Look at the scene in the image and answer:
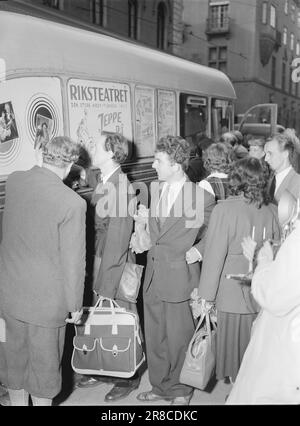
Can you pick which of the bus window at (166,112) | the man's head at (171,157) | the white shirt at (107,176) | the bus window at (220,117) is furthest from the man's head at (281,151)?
the bus window at (220,117)

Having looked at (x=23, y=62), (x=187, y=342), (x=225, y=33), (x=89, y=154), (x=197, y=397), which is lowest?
(x=197, y=397)

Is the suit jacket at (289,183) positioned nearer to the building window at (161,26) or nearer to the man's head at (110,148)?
the man's head at (110,148)

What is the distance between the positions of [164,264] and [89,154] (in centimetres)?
233

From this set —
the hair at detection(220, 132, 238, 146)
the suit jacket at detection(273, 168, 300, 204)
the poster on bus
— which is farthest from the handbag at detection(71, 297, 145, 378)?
the hair at detection(220, 132, 238, 146)

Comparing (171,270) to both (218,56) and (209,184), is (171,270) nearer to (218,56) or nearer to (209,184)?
(209,184)

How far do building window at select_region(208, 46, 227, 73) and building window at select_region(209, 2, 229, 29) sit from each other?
47.1 inches

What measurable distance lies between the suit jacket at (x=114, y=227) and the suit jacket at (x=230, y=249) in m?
0.59

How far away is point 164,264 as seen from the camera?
Result: 3143mm

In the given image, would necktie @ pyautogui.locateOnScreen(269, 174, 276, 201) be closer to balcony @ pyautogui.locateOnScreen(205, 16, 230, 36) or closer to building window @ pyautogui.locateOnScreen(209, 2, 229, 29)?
building window @ pyautogui.locateOnScreen(209, 2, 229, 29)

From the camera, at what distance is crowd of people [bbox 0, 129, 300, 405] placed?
204 centimetres

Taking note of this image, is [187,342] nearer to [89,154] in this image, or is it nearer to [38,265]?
[38,265]

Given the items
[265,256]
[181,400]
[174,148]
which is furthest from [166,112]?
[265,256]

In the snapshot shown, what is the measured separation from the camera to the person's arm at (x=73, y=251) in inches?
99.3

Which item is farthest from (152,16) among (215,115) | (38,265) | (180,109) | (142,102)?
(38,265)
